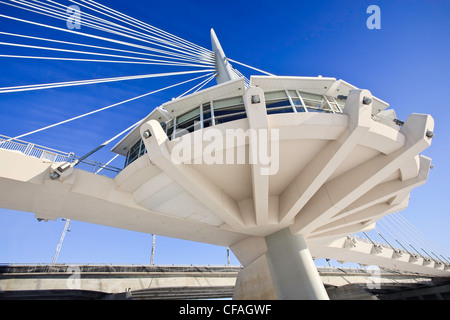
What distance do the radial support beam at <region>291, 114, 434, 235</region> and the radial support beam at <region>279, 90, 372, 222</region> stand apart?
1.83 meters

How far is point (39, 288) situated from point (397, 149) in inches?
1227

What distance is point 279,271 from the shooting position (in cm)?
1552

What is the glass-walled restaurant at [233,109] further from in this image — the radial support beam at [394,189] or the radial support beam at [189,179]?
the radial support beam at [394,189]

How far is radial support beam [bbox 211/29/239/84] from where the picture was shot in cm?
2397

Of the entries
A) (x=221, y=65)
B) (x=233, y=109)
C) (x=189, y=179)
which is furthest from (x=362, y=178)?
(x=221, y=65)

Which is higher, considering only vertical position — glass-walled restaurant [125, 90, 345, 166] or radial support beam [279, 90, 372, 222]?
glass-walled restaurant [125, 90, 345, 166]

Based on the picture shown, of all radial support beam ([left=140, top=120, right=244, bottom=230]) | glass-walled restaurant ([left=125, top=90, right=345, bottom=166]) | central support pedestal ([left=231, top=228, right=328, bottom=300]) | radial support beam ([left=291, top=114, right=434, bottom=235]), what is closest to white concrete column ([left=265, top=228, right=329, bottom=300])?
central support pedestal ([left=231, top=228, right=328, bottom=300])

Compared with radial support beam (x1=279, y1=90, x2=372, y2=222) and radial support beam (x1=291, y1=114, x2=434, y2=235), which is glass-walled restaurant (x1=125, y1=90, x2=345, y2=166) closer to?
radial support beam (x1=279, y1=90, x2=372, y2=222)

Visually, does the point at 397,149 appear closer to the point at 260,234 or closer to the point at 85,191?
the point at 260,234

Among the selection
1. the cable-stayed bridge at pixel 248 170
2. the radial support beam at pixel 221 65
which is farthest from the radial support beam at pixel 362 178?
the radial support beam at pixel 221 65

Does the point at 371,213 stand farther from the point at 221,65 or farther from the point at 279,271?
the point at 221,65

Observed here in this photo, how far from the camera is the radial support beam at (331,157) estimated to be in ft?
32.9

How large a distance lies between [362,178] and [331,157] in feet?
12.0

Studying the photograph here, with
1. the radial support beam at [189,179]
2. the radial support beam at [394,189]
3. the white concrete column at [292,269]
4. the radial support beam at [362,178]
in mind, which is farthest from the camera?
the radial support beam at [394,189]
